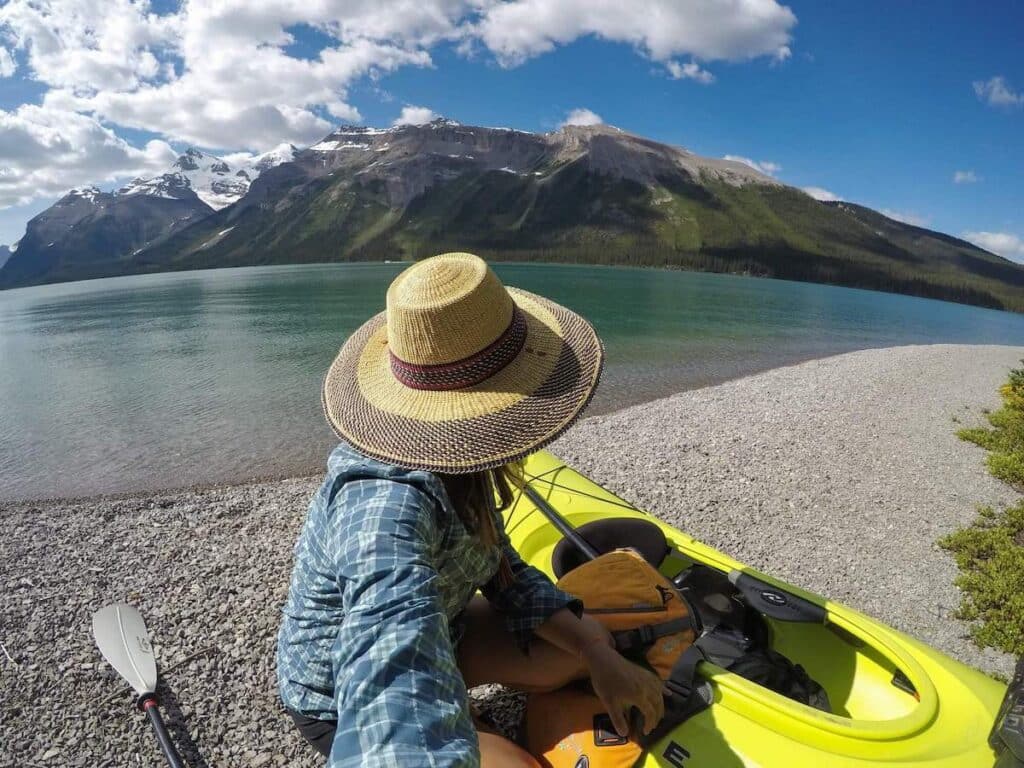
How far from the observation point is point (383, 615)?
5.39 ft

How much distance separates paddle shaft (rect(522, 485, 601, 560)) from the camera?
17.6 ft

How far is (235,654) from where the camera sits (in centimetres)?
582

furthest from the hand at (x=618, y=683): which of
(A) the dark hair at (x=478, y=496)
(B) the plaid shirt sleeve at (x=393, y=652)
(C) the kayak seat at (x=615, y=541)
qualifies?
(C) the kayak seat at (x=615, y=541)

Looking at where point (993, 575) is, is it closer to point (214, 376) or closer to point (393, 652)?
point (393, 652)

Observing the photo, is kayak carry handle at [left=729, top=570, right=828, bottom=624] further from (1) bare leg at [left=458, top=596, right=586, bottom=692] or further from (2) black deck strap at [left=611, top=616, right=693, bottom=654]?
(1) bare leg at [left=458, top=596, right=586, bottom=692]

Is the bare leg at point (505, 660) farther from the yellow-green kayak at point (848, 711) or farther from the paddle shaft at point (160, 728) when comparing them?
the paddle shaft at point (160, 728)

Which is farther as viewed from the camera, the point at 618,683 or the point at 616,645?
the point at 616,645

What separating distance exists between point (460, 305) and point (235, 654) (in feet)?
18.2

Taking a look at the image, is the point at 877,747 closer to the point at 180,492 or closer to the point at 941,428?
the point at 180,492

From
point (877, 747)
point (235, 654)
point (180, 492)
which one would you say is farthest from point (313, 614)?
point (180, 492)

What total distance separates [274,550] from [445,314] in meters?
7.29

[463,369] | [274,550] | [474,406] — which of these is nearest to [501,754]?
[474,406]

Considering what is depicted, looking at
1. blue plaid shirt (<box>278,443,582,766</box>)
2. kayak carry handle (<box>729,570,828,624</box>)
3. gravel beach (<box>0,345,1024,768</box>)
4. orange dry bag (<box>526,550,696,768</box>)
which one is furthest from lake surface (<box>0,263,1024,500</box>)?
blue plaid shirt (<box>278,443,582,766</box>)

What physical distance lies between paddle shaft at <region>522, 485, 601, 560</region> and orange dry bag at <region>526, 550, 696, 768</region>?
2.71ft
